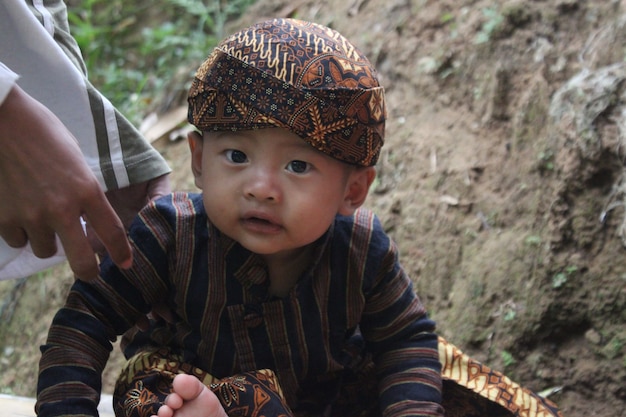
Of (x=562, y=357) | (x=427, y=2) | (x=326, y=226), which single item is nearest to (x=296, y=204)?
(x=326, y=226)

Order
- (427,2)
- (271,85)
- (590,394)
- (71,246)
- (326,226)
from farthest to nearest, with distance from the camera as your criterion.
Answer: (427,2), (590,394), (326,226), (271,85), (71,246)

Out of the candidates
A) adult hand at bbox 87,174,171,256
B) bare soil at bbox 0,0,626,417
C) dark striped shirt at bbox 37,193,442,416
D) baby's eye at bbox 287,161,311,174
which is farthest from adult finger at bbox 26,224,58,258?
bare soil at bbox 0,0,626,417

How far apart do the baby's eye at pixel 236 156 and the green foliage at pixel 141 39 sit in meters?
3.31

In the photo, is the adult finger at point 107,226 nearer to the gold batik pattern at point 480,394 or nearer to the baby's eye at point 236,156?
the baby's eye at point 236,156

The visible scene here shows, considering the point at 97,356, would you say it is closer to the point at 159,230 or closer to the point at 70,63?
the point at 159,230

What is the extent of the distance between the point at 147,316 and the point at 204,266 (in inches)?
13.5

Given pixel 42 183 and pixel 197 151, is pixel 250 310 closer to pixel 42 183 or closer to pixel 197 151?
pixel 197 151

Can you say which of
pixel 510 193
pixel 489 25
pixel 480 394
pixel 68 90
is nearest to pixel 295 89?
pixel 68 90

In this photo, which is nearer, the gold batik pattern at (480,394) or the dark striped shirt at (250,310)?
the dark striped shirt at (250,310)

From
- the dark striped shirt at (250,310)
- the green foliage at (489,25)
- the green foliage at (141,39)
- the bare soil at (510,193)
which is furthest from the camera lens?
the green foliage at (141,39)

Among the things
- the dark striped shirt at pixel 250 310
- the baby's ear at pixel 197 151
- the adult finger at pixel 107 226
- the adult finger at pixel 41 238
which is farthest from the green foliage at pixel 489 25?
the adult finger at pixel 41 238

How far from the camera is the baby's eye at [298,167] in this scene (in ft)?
6.51

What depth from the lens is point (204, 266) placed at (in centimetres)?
216

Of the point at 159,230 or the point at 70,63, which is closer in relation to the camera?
the point at 159,230
